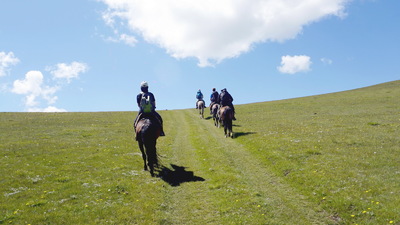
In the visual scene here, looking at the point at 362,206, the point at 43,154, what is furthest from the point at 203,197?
the point at 43,154

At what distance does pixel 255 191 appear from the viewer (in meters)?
12.0

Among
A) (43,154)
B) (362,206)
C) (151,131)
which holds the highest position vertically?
(151,131)

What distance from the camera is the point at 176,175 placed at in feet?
49.5

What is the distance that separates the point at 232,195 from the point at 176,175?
14.4 feet

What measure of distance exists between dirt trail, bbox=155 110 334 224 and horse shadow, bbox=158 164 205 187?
5cm

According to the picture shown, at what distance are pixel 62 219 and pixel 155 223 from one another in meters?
3.40

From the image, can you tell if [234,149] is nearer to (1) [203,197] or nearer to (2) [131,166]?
(2) [131,166]

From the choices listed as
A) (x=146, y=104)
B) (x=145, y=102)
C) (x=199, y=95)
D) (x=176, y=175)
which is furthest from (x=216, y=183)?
(x=199, y=95)

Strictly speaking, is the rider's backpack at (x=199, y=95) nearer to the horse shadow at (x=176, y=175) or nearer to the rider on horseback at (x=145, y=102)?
the rider on horseback at (x=145, y=102)

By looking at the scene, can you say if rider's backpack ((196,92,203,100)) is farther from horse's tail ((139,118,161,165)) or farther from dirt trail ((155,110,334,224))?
horse's tail ((139,118,161,165))

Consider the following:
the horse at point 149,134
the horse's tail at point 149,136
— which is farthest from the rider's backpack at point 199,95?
the horse's tail at point 149,136

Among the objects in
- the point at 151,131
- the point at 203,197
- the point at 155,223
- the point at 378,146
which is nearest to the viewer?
the point at 155,223

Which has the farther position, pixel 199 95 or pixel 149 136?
pixel 199 95

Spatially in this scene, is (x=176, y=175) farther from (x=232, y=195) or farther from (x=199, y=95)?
(x=199, y=95)
